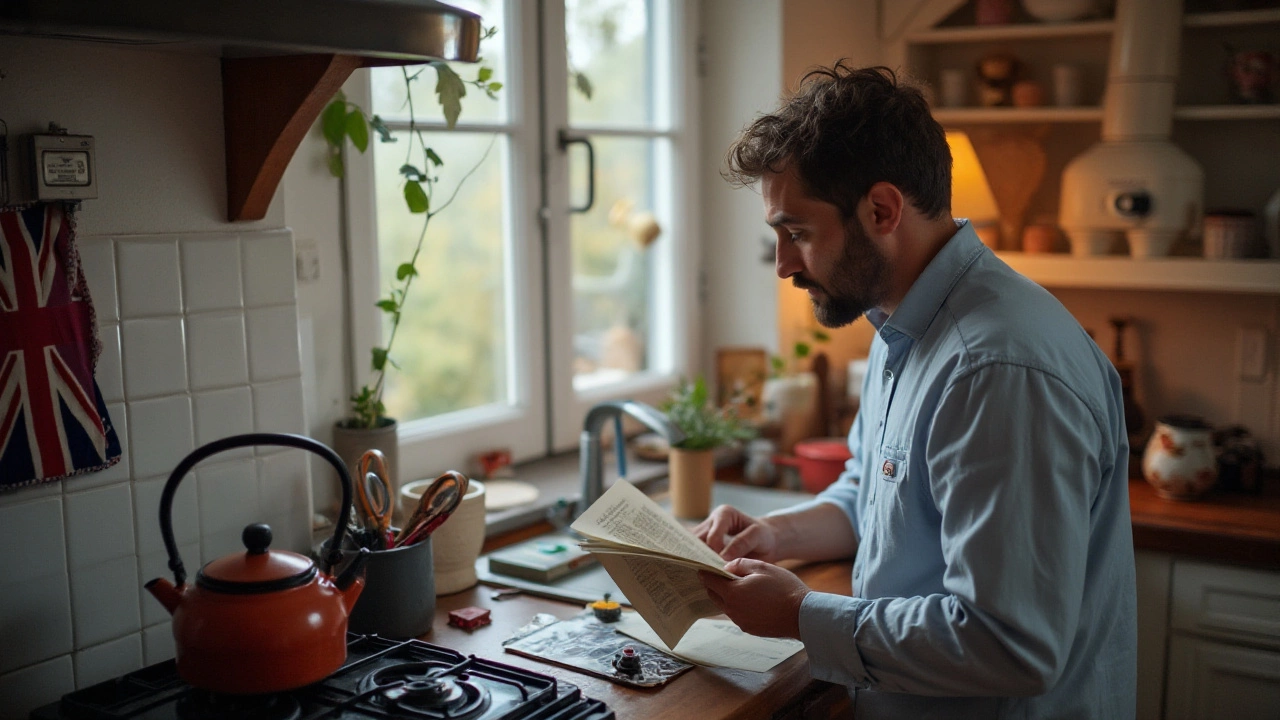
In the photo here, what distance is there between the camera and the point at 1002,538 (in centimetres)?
122

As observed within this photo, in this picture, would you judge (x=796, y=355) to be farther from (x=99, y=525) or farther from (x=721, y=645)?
(x=99, y=525)

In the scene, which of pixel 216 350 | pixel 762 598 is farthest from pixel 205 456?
pixel 762 598

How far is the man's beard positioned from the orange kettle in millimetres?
668

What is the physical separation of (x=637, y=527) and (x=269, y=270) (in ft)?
2.17

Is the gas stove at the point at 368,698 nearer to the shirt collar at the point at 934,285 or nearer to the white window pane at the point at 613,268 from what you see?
the shirt collar at the point at 934,285

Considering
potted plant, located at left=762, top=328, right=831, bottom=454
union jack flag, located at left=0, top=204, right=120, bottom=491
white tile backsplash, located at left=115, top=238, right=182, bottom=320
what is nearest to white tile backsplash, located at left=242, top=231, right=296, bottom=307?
white tile backsplash, located at left=115, top=238, right=182, bottom=320

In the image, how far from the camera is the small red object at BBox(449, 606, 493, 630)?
Answer: 65.4 inches

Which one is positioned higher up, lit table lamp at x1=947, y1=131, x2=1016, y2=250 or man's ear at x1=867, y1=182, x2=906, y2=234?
lit table lamp at x1=947, y1=131, x2=1016, y2=250

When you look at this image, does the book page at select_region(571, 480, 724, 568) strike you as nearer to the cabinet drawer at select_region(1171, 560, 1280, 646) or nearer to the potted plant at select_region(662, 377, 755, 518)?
the potted plant at select_region(662, 377, 755, 518)

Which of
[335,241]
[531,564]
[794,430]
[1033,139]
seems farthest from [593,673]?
[1033,139]

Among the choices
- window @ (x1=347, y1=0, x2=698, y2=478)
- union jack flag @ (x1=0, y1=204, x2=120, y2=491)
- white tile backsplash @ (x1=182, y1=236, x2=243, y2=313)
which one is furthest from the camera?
window @ (x1=347, y1=0, x2=698, y2=478)

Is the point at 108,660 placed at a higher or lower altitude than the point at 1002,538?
lower

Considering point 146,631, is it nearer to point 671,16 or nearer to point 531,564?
point 531,564

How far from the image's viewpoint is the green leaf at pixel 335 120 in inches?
74.9
